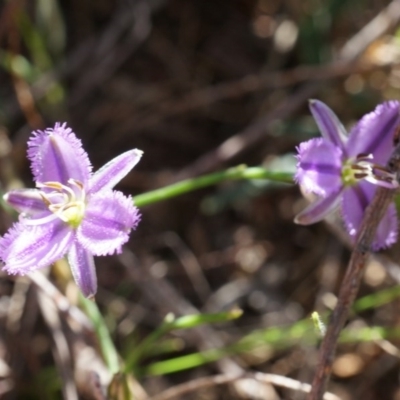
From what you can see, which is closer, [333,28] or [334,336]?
[334,336]

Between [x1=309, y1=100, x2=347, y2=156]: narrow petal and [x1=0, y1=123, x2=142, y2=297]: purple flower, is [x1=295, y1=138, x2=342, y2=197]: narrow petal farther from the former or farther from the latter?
[x1=0, y1=123, x2=142, y2=297]: purple flower

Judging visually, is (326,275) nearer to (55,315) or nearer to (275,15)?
(55,315)

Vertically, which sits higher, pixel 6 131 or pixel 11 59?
pixel 11 59

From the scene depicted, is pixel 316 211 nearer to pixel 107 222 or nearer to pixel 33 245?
pixel 107 222

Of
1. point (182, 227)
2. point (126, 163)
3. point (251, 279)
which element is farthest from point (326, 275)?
point (126, 163)

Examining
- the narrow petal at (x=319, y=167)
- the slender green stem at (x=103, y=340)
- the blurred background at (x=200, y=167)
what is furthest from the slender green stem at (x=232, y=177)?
the blurred background at (x=200, y=167)

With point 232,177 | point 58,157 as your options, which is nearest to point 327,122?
point 232,177
